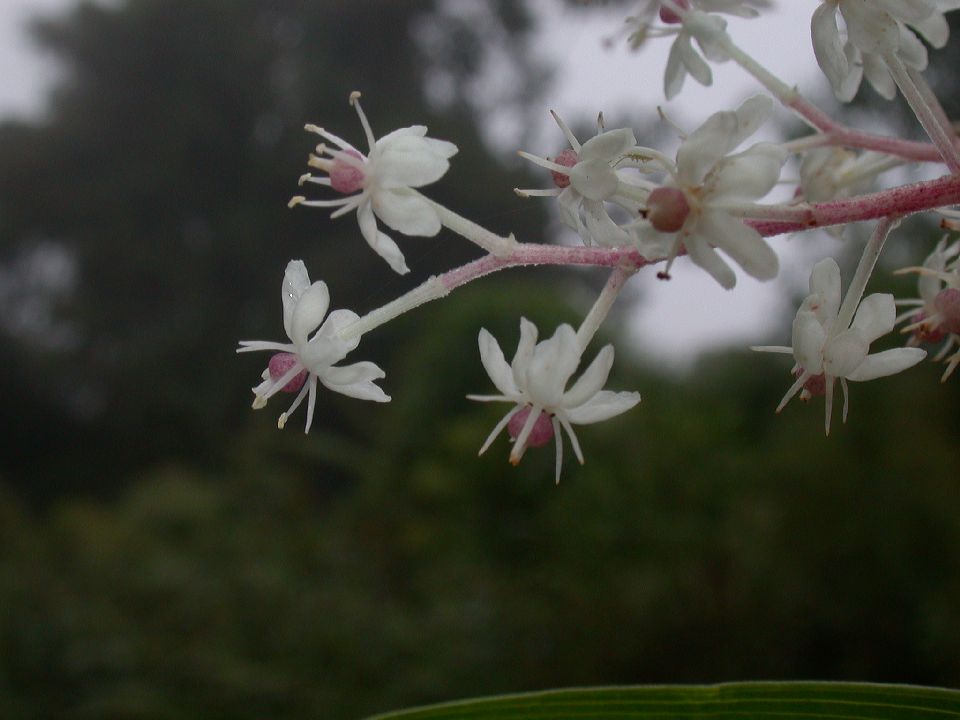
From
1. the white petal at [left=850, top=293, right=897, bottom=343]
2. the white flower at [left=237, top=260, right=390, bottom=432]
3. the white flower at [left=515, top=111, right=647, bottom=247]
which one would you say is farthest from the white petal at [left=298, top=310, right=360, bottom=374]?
the white petal at [left=850, top=293, right=897, bottom=343]

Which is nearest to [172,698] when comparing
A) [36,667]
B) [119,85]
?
[36,667]

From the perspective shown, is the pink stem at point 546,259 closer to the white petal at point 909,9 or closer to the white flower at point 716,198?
A: the white flower at point 716,198

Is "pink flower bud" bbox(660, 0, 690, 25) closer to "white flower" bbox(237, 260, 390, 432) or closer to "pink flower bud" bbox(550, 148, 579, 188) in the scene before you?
"pink flower bud" bbox(550, 148, 579, 188)

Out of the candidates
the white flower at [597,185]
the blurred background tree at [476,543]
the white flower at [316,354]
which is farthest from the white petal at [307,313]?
the blurred background tree at [476,543]

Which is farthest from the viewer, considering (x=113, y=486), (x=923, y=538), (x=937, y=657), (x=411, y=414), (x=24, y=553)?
(x=113, y=486)

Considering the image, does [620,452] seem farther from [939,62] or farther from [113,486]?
[113,486]

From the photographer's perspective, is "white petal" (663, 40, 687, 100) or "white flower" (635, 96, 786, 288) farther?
"white petal" (663, 40, 687, 100)

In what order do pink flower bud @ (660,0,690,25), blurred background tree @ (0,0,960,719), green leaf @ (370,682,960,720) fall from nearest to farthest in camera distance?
green leaf @ (370,682,960,720)
pink flower bud @ (660,0,690,25)
blurred background tree @ (0,0,960,719)
